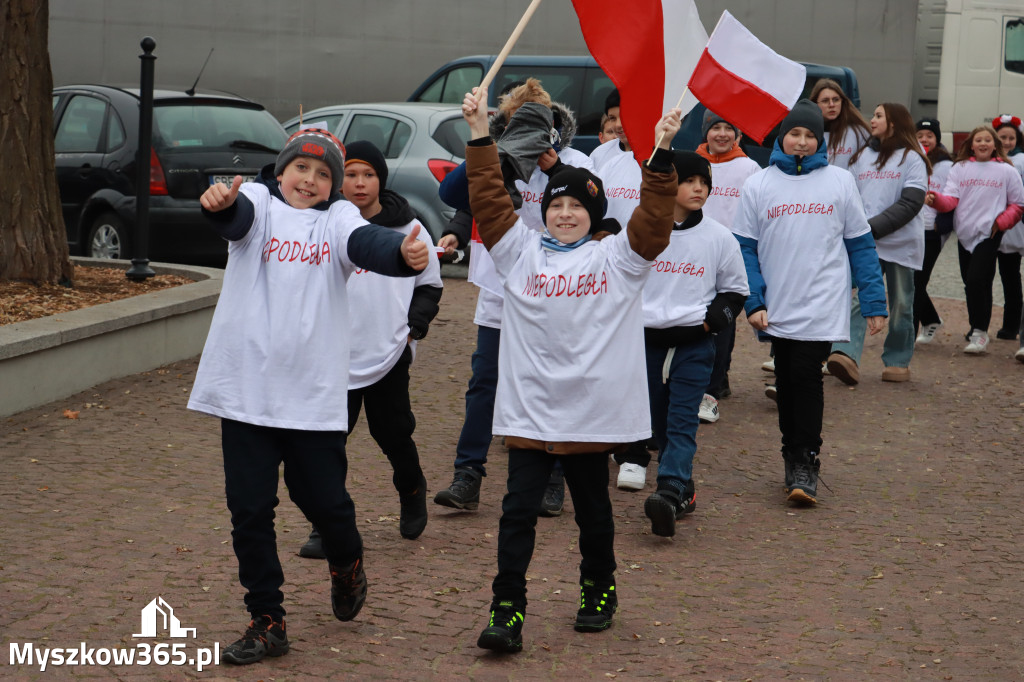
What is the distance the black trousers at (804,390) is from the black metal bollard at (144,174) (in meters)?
5.24

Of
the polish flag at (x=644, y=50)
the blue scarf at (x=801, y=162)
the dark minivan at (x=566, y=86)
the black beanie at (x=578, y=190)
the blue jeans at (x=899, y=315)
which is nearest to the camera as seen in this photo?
the black beanie at (x=578, y=190)

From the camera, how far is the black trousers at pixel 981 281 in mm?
11258

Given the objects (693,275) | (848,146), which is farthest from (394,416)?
(848,146)

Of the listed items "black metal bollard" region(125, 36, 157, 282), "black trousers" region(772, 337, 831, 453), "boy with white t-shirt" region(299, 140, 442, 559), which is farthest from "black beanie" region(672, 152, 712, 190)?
"black metal bollard" region(125, 36, 157, 282)

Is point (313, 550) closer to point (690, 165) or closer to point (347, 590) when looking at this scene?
point (347, 590)

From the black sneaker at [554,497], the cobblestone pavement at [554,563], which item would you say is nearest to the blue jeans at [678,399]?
the cobblestone pavement at [554,563]

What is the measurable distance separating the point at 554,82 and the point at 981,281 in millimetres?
6124

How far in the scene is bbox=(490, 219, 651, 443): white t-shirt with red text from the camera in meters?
4.65

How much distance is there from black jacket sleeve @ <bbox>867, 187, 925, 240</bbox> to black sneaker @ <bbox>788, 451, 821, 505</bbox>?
3.37 m

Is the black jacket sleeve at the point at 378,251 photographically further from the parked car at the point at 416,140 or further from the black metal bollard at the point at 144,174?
the parked car at the point at 416,140

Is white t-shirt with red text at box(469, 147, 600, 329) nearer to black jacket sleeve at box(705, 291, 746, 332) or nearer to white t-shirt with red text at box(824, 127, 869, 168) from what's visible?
black jacket sleeve at box(705, 291, 746, 332)

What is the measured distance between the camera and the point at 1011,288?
11.9 metres

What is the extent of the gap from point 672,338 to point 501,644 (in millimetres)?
2216

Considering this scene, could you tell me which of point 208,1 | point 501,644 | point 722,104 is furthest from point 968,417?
point 208,1
